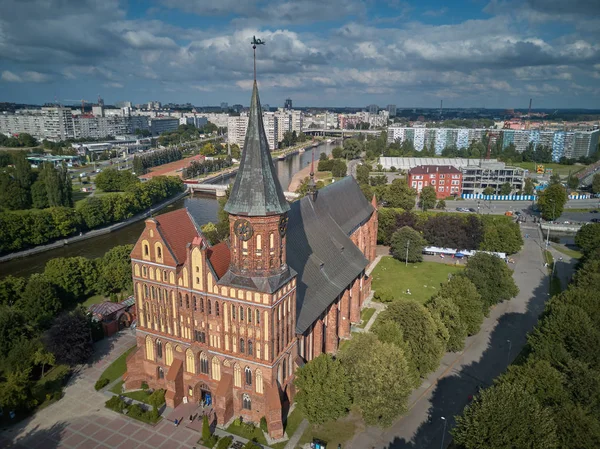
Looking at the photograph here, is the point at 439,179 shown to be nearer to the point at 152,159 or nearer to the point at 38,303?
the point at 38,303

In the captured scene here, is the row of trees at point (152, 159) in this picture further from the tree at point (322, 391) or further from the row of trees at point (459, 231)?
the tree at point (322, 391)

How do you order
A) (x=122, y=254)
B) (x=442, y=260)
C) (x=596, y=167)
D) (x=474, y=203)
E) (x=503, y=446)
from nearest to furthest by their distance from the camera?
(x=503, y=446) < (x=122, y=254) < (x=442, y=260) < (x=474, y=203) < (x=596, y=167)

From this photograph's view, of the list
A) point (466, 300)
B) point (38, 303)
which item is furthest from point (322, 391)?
point (38, 303)

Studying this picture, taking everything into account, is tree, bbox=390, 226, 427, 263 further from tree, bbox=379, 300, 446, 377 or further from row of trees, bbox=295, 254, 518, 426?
tree, bbox=379, 300, 446, 377

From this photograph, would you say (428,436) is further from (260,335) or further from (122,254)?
(122,254)

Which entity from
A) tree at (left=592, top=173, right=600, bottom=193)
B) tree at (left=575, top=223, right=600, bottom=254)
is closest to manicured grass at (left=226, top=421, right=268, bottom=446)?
tree at (left=575, top=223, right=600, bottom=254)

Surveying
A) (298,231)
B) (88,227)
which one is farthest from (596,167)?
(88,227)
